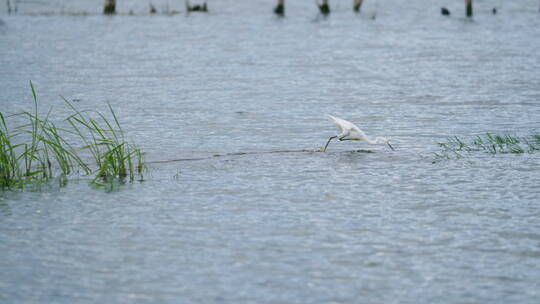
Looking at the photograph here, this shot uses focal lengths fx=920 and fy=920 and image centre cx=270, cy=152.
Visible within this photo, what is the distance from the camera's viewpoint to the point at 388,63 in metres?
23.3

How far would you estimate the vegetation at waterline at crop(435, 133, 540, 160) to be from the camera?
11.3 m

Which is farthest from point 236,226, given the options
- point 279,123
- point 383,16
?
point 383,16

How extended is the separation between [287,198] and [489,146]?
3.53 m

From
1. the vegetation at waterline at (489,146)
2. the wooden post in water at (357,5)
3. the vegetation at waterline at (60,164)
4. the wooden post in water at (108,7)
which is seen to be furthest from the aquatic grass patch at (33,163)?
the wooden post in water at (357,5)

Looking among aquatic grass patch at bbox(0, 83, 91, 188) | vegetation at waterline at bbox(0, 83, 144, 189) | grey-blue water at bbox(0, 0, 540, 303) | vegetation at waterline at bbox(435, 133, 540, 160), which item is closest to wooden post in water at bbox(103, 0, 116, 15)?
grey-blue water at bbox(0, 0, 540, 303)

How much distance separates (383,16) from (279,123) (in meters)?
28.7

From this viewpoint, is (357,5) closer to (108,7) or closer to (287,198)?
(108,7)

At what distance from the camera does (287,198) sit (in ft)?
30.5

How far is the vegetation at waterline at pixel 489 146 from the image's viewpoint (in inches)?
444

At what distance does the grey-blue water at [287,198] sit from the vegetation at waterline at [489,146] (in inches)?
9.5

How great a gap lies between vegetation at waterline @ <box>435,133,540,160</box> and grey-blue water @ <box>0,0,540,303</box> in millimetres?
242

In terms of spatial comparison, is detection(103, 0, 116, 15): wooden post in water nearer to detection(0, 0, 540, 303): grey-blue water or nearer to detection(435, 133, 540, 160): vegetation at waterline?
detection(0, 0, 540, 303): grey-blue water

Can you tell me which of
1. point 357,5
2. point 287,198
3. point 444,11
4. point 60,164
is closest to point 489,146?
point 287,198

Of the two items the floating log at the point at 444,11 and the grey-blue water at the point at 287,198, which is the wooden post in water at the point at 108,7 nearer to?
the floating log at the point at 444,11
